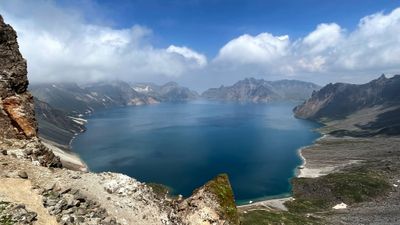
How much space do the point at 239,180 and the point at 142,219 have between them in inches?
6682

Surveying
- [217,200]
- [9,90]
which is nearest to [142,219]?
[217,200]

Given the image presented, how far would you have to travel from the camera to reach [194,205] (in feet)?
112

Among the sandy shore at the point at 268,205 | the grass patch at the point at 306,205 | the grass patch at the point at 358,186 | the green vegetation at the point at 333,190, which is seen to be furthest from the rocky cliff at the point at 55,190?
the grass patch at the point at 358,186

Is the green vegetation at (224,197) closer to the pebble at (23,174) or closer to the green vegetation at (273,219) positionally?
the pebble at (23,174)

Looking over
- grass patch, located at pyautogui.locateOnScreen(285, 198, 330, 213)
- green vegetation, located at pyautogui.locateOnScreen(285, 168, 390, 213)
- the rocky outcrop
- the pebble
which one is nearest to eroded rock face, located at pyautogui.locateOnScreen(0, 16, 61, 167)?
the pebble

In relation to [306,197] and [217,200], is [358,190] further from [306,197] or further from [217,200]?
[217,200]

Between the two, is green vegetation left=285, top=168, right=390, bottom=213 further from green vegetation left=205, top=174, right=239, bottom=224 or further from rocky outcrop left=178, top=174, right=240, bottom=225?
rocky outcrop left=178, top=174, right=240, bottom=225

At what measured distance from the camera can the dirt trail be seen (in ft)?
82.3

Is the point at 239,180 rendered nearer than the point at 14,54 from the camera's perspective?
No

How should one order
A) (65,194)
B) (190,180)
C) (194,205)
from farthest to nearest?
1. (190,180)
2. (194,205)
3. (65,194)

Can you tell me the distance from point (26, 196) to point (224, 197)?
17.2 m

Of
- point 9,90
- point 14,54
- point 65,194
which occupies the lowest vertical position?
point 65,194

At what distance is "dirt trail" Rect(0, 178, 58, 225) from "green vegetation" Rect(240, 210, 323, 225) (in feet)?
303

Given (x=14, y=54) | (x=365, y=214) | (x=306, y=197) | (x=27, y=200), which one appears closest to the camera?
(x=27, y=200)
